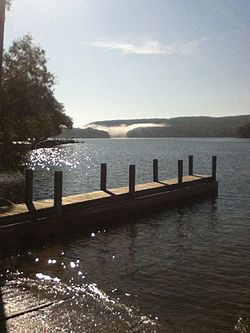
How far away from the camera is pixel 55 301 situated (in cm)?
964

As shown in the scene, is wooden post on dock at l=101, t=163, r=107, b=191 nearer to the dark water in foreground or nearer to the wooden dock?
the wooden dock

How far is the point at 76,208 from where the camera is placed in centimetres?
1792

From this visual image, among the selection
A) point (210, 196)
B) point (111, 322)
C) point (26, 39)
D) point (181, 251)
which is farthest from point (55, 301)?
point (26, 39)

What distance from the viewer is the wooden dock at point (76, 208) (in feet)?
48.1

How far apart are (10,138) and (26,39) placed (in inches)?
844

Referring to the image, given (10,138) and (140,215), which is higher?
(10,138)

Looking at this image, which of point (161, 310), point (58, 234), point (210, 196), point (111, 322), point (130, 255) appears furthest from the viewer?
point (210, 196)

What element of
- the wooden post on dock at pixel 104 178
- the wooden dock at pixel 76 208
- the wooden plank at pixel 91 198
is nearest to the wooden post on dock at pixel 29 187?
the wooden dock at pixel 76 208

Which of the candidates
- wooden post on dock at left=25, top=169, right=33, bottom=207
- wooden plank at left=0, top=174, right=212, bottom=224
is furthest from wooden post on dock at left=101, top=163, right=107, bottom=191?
wooden post on dock at left=25, top=169, right=33, bottom=207

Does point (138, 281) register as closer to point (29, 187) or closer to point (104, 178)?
point (29, 187)

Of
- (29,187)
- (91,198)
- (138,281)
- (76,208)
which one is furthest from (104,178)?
(138,281)

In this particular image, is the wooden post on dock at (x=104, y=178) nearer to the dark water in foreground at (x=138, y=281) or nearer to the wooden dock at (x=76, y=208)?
the wooden dock at (x=76, y=208)

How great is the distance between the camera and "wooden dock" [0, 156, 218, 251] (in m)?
14.7

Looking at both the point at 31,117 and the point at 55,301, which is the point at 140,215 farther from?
the point at 55,301
